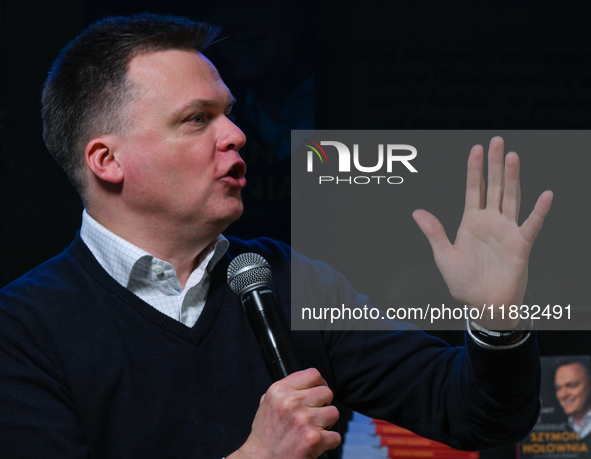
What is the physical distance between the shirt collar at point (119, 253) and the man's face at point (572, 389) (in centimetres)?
129

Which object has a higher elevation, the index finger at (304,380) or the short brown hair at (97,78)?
the short brown hair at (97,78)

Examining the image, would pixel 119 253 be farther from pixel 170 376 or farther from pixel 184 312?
pixel 170 376

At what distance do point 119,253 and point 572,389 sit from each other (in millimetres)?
1553

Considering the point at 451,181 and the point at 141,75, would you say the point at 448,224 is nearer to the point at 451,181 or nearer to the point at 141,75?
the point at 451,181

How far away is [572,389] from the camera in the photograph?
193cm

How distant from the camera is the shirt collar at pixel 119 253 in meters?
1.21

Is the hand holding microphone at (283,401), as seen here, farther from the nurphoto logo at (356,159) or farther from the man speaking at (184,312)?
the nurphoto logo at (356,159)

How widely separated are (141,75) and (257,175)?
0.95 metres

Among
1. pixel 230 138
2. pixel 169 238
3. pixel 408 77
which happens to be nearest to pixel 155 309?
pixel 169 238

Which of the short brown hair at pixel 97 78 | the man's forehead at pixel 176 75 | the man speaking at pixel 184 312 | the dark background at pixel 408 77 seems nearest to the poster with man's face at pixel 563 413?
the dark background at pixel 408 77

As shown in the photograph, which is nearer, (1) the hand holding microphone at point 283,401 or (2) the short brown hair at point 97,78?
(1) the hand holding microphone at point 283,401

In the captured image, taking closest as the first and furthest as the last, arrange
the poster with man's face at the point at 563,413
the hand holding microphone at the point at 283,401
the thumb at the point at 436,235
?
the hand holding microphone at the point at 283,401
the thumb at the point at 436,235
the poster with man's face at the point at 563,413

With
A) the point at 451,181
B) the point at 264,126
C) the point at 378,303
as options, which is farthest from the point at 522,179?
the point at 264,126

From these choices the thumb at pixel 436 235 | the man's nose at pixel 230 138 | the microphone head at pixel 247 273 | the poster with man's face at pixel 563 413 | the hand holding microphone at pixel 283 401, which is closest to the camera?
the hand holding microphone at pixel 283 401
